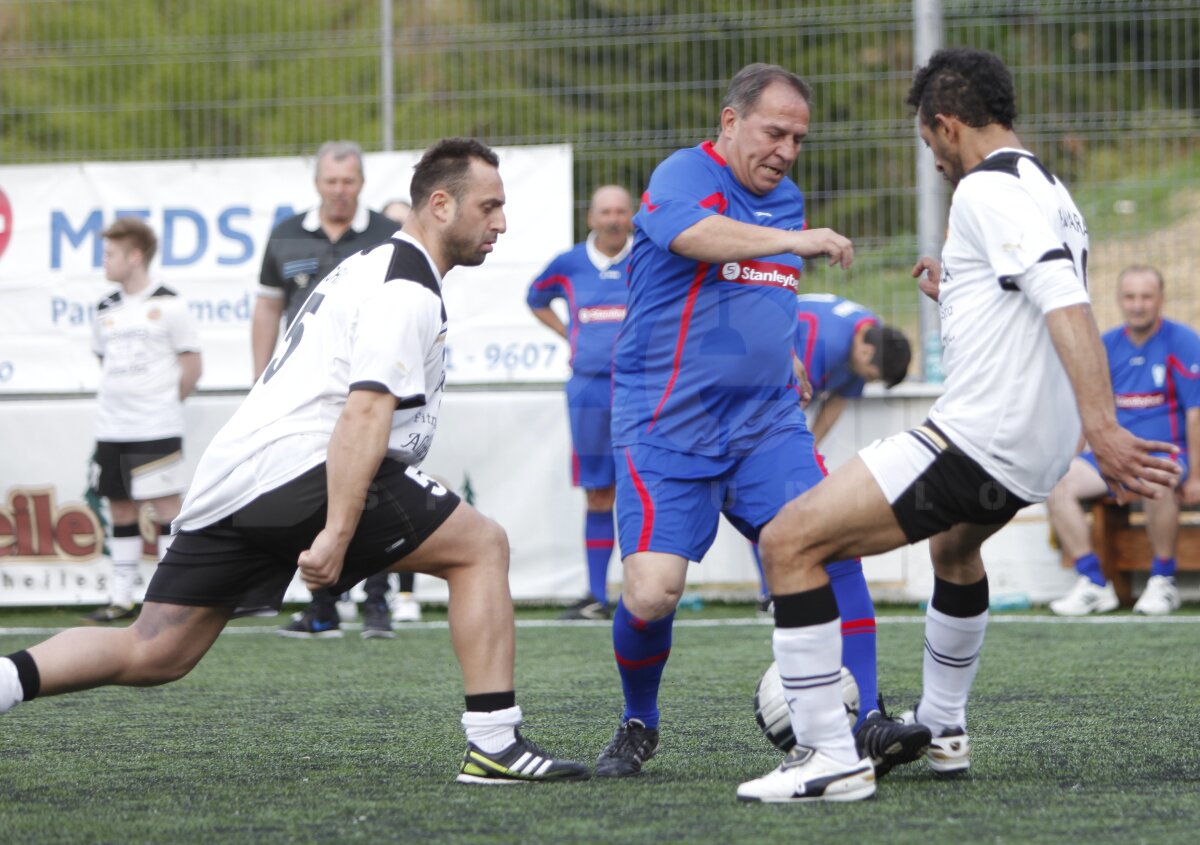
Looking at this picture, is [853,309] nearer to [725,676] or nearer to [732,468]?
[725,676]

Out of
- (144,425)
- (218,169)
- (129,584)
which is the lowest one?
(129,584)

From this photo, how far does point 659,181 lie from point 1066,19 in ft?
19.5

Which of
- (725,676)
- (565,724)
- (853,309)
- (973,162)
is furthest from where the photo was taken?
(853,309)

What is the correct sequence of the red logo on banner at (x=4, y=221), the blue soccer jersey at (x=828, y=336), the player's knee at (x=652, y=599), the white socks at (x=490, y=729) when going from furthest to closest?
the red logo on banner at (x=4, y=221), the blue soccer jersey at (x=828, y=336), the player's knee at (x=652, y=599), the white socks at (x=490, y=729)

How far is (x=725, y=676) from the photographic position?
6.84 meters

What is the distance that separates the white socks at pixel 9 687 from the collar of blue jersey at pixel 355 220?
15.3 feet

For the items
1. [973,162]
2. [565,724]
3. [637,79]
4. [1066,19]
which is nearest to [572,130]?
[637,79]

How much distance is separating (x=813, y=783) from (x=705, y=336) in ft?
4.57

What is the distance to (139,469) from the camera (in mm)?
9516

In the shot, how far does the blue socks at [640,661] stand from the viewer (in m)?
4.71

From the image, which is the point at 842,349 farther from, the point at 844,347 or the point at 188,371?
the point at 188,371

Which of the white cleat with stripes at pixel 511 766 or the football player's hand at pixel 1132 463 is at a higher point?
the football player's hand at pixel 1132 463

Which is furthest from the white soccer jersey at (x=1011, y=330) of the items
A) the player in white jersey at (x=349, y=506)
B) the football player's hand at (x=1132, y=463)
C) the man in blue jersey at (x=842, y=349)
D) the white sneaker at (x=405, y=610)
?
the white sneaker at (x=405, y=610)

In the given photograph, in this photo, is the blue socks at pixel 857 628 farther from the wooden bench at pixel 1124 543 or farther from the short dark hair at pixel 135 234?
the short dark hair at pixel 135 234
